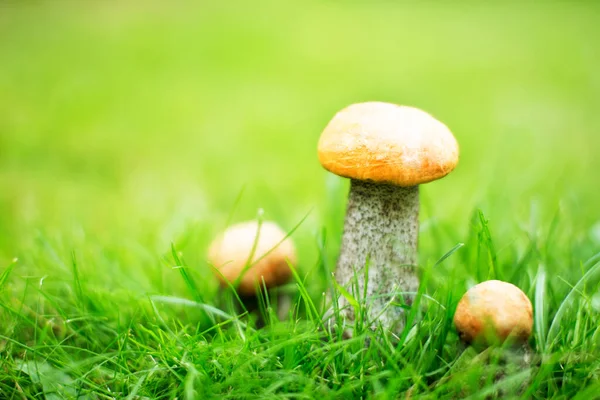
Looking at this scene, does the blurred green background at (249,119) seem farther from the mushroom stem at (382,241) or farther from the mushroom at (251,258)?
the mushroom stem at (382,241)

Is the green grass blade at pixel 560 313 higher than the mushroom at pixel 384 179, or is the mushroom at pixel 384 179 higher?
the mushroom at pixel 384 179

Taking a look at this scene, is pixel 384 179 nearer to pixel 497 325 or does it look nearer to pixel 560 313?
pixel 497 325

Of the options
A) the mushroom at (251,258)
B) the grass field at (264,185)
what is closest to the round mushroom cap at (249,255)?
the mushroom at (251,258)

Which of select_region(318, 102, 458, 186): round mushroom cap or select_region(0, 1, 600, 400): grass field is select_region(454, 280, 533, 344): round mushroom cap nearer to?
select_region(0, 1, 600, 400): grass field

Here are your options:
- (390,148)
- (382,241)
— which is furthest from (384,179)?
(382,241)

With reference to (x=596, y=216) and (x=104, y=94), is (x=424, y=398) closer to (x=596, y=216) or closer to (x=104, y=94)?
(x=596, y=216)

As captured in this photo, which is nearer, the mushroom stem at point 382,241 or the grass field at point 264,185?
the grass field at point 264,185
